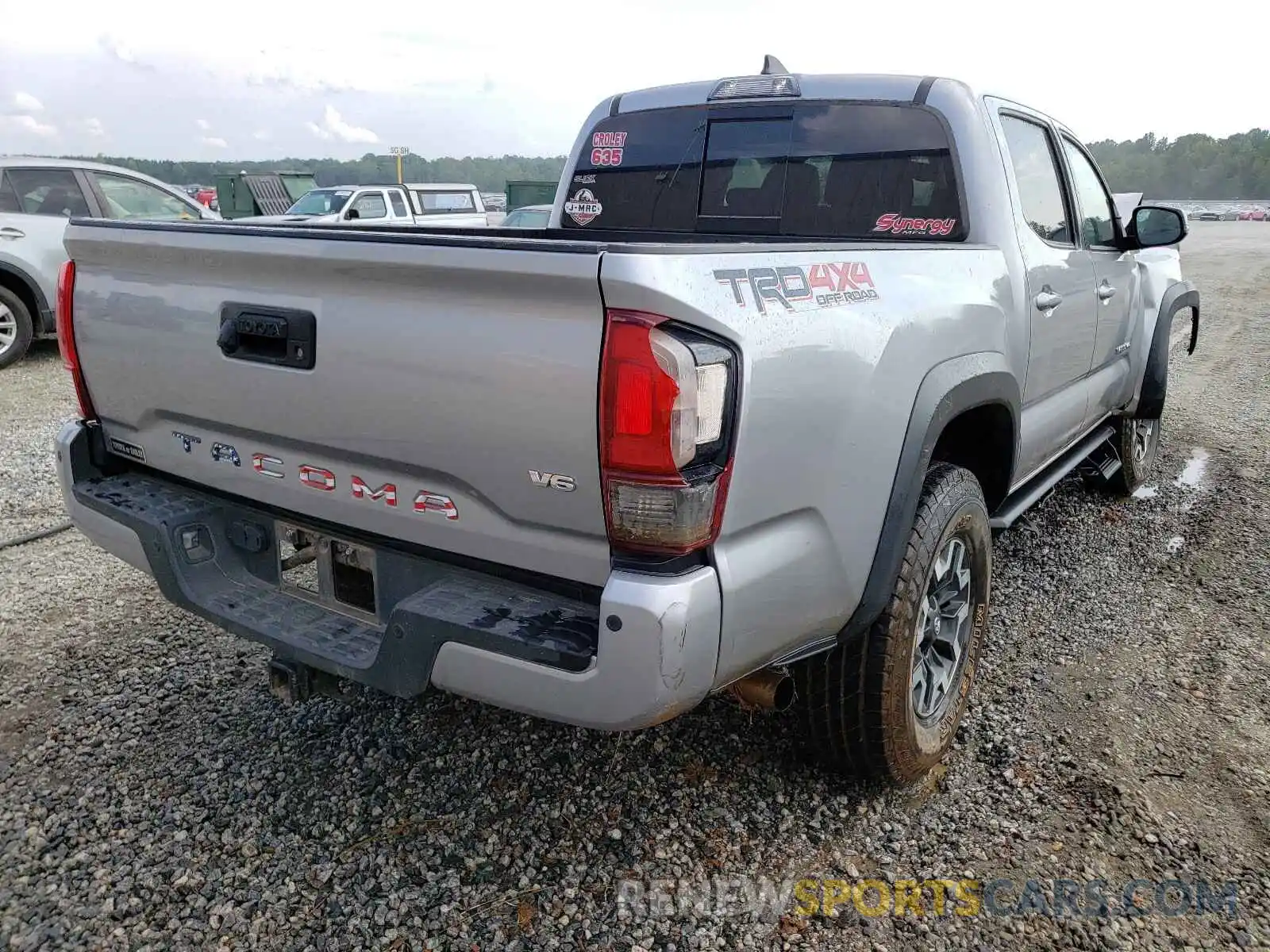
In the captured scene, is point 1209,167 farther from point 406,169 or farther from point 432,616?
point 432,616

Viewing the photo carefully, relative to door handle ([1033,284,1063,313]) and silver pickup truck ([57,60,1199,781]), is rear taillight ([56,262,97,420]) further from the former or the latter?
door handle ([1033,284,1063,313])

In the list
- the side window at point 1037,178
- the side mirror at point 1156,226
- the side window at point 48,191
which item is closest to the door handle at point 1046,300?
the side window at point 1037,178

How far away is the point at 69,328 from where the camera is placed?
2.72 metres

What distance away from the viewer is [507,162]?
85188mm

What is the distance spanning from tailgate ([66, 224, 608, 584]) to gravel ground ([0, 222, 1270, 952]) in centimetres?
91

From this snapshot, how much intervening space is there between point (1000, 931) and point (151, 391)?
2594 mm

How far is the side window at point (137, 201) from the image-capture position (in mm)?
9195

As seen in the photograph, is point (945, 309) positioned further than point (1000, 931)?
Yes

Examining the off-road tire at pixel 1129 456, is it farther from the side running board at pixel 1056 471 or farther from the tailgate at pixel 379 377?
the tailgate at pixel 379 377

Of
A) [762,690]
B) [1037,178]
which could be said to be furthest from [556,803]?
[1037,178]

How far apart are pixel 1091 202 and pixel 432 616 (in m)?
3.72

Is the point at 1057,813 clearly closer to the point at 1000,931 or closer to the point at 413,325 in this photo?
the point at 1000,931

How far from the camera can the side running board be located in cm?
340

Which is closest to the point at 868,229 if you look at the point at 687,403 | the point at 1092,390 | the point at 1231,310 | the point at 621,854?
the point at 1092,390
